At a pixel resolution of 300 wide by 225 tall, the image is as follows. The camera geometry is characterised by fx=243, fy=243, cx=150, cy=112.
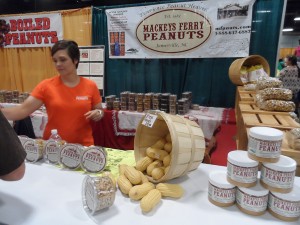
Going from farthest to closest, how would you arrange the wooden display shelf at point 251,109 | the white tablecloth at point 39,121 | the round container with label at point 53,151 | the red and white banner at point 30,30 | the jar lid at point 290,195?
the red and white banner at point 30,30, the white tablecloth at point 39,121, the wooden display shelf at point 251,109, the round container with label at point 53,151, the jar lid at point 290,195

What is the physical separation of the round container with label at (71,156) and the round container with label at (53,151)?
5 centimetres

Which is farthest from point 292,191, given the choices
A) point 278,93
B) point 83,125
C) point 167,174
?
point 83,125

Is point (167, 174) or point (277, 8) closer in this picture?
point (167, 174)

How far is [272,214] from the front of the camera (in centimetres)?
86

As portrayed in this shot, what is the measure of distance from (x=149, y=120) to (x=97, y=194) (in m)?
0.37

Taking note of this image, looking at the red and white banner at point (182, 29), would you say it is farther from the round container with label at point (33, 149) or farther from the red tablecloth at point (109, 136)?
the round container with label at point (33, 149)

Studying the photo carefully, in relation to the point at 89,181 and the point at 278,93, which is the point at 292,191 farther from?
the point at 278,93

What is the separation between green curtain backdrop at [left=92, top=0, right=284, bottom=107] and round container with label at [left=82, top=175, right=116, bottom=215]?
2824 mm

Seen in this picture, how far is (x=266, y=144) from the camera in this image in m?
0.84

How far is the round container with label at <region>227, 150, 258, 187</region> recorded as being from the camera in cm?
85

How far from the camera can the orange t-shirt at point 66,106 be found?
1773mm

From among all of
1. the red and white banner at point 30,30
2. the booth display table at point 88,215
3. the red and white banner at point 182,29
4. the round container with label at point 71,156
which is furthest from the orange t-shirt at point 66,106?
the red and white banner at point 30,30

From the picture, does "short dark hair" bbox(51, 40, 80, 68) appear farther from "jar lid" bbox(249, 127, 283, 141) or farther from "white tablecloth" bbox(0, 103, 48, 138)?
"white tablecloth" bbox(0, 103, 48, 138)

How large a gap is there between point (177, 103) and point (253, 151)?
7.39 ft
